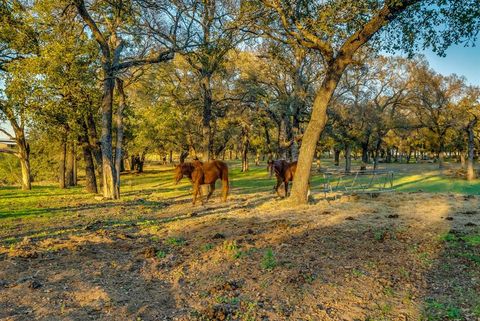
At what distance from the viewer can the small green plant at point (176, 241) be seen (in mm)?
9194

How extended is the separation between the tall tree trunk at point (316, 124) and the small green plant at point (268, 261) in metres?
7.43

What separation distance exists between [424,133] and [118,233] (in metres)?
66.1

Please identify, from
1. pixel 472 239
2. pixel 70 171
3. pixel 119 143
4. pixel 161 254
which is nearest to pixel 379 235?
pixel 472 239

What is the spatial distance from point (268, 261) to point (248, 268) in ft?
1.63

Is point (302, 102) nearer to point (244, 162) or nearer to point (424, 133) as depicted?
point (244, 162)

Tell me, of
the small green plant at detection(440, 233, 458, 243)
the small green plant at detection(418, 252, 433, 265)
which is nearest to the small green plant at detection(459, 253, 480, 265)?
the small green plant at detection(418, 252, 433, 265)

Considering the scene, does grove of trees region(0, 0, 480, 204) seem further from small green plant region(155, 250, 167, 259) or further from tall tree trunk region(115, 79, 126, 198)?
small green plant region(155, 250, 167, 259)

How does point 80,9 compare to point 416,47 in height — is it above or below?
above

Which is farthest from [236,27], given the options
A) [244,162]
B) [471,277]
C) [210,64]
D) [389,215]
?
[244,162]

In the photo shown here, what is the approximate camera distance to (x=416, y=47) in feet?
50.3

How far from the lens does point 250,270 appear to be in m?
7.01

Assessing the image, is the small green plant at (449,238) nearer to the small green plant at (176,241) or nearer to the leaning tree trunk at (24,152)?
the small green plant at (176,241)

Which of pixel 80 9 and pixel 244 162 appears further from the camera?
pixel 244 162

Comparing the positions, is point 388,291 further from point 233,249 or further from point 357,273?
point 233,249
